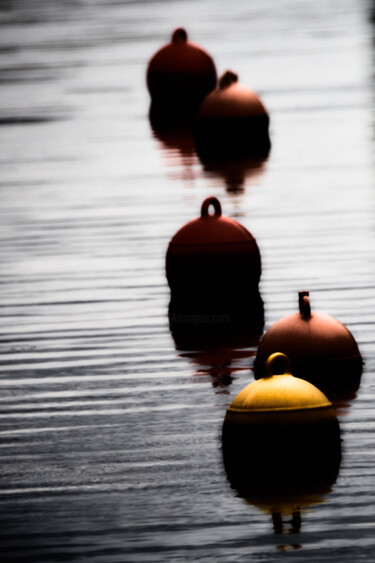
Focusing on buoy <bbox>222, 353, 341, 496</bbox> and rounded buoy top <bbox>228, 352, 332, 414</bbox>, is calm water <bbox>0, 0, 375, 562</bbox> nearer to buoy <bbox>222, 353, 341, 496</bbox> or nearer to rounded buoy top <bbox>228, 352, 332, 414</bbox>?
buoy <bbox>222, 353, 341, 496</bbox>

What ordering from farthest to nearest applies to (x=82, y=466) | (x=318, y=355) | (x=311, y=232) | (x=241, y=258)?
1. (x=311, y=232)
2. (x=241, y=258)
3. (x=318, y=355)
4. (x=82, y=466)

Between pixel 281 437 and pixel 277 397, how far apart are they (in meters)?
0.15

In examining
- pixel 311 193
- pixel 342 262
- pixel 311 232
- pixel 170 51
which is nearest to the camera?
pixel 342 262

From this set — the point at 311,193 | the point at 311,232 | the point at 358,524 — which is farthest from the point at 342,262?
the point at 358,524

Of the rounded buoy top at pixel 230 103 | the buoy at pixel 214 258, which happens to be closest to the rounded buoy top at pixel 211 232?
the buoy at pixel 214 258

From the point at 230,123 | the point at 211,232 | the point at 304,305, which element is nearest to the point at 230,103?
the point at 230,123

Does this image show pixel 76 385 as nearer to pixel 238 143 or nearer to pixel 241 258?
pixel 241 258

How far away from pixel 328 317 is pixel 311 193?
5131mm

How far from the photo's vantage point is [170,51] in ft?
55.8

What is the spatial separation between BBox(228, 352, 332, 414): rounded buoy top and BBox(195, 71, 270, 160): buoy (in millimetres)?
8497

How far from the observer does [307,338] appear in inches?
285

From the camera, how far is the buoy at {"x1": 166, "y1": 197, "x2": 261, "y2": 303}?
887 cm

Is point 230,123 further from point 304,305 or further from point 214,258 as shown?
point 304,305

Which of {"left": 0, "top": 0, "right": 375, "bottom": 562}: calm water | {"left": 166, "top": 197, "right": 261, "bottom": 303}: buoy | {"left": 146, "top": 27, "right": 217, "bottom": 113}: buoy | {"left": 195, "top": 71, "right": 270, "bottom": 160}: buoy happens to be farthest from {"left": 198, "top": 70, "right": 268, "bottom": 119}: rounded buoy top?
{"left": 166, "top": 197, "right": 261, "bottom": 303}: buoy
